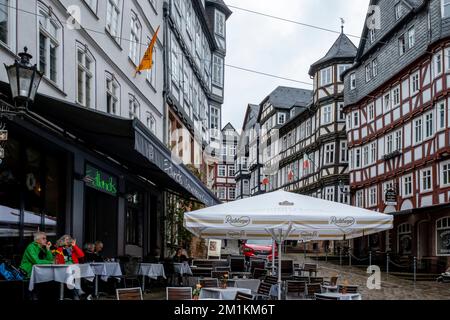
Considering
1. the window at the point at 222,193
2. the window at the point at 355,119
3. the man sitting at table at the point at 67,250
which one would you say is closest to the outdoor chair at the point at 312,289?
the man sitting at table at the point at 67,250

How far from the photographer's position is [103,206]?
17578 mm

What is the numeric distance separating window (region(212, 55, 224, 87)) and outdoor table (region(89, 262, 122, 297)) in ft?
85.3

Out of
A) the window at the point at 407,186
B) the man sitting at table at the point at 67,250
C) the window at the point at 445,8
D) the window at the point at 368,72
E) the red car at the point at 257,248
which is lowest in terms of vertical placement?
the red car at the point at 257,248

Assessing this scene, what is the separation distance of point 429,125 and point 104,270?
19.7 metres

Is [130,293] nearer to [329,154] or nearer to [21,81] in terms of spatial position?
[21,81]

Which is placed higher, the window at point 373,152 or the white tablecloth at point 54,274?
the window at point 373,152

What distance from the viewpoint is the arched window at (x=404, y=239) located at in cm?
3062

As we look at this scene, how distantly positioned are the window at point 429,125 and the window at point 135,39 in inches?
563

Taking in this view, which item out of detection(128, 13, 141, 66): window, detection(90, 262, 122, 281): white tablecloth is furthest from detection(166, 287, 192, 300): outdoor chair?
detection(128, 13, 141, 66): window

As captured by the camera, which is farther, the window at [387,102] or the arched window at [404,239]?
the window at [387,102]

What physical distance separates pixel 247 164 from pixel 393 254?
171 ft

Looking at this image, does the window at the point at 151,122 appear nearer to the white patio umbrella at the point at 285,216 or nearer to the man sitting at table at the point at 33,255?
the white patio umbrella at the point at 285,216

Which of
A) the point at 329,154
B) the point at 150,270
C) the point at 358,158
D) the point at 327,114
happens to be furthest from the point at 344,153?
the point at 150,270
